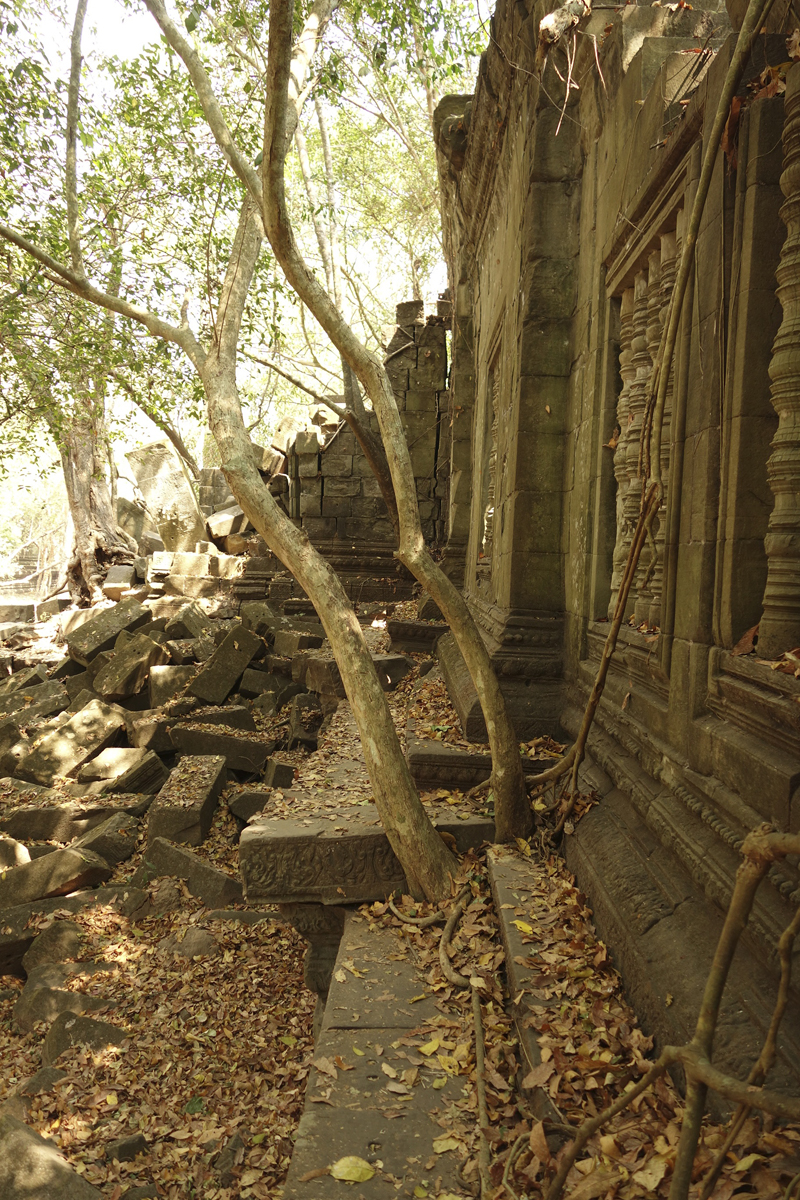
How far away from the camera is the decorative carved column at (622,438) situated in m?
3.67

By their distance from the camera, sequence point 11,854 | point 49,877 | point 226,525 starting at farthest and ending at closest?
point 226,525 < point 11,854 < point 49,877

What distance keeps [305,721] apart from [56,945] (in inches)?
119

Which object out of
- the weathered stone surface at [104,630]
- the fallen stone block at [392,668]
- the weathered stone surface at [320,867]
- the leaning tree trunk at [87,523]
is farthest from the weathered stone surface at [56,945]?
the leaning tree trunk at [87,523]

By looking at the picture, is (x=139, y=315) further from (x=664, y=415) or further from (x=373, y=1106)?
(x=373, y=1106)

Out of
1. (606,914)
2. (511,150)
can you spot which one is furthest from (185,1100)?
(511,150)

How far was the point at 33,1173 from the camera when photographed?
2.36 m

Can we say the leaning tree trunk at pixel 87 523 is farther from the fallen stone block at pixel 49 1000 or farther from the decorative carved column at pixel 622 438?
the decorative carved column at pixel 622 438

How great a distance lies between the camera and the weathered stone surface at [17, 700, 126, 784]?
7.44m

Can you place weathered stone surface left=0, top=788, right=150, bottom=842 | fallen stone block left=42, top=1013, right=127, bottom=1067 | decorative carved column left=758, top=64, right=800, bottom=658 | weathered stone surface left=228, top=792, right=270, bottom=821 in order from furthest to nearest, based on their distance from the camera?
weathered stone surface left=0, top=788, right=150, bottom=842 → weathered stone surface left=228, top=792, right=270, bottom=821 → fallen stone block left=42, top=1013, right=127, bottom=1067 → decorative carved column left=758, top=64, right=800, bottom=658

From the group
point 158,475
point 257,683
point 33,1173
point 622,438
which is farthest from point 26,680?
point 158,475

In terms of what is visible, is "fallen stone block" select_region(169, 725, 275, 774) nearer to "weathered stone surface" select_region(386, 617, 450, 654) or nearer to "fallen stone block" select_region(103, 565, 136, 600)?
"weathered stone surface" select_region(386, 617, 450, 654)

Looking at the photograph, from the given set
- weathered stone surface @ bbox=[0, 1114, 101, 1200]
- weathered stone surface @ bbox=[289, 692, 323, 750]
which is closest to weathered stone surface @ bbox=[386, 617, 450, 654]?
weathered stone surface @ bbox=[289, 692, 323, 750]

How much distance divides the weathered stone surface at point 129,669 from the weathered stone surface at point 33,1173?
643 cm

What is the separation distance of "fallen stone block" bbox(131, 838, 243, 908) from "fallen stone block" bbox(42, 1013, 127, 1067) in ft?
3.89
